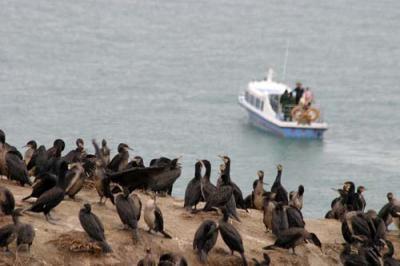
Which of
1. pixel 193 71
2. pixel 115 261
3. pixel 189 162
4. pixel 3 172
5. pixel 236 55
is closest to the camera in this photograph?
pixel 115 261

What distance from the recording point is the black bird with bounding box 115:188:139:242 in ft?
112

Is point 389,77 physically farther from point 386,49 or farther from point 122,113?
point 122,113

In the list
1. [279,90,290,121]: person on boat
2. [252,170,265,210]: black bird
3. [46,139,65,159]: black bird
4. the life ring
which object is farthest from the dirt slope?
[279,90,290,121]: person on boat

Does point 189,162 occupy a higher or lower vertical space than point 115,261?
lower

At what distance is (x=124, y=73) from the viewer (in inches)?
4274

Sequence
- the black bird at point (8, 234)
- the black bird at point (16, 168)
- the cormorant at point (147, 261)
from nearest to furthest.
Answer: the cormorant at point (147, 261), the black bird at point (8, 234), the black bird at point (16, 168)

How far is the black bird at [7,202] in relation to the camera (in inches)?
1332

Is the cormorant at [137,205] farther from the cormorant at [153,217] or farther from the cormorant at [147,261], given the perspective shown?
the cormorant at [147,261]

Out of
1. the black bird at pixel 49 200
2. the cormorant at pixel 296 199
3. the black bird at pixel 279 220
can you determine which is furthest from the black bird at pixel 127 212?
the cormorant at pixel 296 199

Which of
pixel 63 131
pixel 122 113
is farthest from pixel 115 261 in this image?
pixel 122 113

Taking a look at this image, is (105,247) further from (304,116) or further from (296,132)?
(296,132)

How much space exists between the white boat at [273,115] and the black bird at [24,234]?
53832 mm

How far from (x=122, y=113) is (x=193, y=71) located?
55.4 ft

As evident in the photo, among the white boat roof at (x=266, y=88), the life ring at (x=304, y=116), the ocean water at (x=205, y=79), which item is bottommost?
the ocean water at (x=205, y=79)
